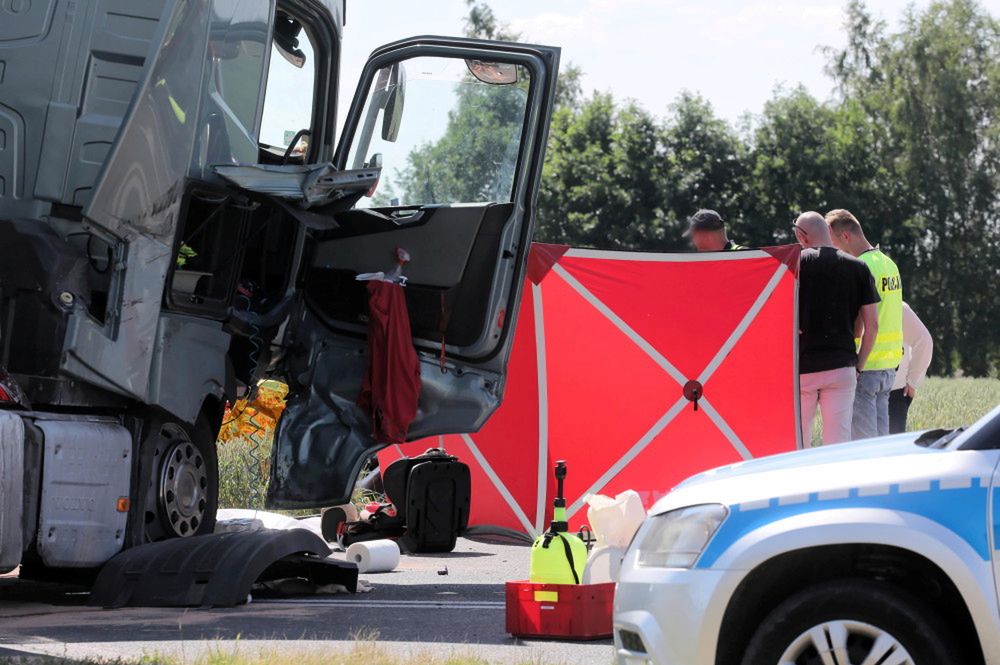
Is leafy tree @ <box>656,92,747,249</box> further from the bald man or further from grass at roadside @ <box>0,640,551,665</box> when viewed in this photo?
grass at roadside @ <box>0,640,551,665</box>

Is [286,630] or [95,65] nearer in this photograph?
[286,630]

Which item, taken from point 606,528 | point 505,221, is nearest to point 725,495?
point 606,528

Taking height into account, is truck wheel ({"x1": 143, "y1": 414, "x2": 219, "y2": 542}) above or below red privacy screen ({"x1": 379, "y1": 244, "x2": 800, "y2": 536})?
below

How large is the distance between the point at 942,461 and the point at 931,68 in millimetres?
56472

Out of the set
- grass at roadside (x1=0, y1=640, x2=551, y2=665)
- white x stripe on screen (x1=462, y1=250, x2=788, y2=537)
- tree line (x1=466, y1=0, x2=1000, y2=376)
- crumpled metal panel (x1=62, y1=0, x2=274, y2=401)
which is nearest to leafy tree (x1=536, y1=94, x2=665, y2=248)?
tree line (x1=466, y1=0, x2=1000, y2=376)

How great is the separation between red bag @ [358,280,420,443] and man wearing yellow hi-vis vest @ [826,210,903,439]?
8.65ft

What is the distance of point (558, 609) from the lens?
6.59 m

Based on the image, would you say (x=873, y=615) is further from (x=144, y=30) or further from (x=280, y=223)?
(x=280, y=223)

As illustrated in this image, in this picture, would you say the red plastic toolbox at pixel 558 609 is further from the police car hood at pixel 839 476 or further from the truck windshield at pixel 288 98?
the truck windshield at pixel 288 98

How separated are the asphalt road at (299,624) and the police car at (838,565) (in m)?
1.47

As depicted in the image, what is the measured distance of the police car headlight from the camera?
457 cm

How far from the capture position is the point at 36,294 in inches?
291

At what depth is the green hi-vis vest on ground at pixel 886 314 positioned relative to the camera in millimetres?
9508

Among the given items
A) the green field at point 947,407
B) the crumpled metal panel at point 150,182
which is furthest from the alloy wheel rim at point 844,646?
the green field at point 947,407
